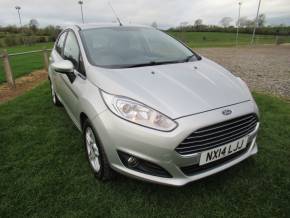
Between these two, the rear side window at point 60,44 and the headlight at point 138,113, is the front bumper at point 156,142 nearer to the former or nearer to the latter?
the headlight at point 138,113

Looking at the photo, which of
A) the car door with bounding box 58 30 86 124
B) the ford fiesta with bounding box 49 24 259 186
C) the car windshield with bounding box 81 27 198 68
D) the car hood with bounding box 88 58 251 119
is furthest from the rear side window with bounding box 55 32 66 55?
the car hood with bounding box 88 58 251 119

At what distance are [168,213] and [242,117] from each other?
1.03m

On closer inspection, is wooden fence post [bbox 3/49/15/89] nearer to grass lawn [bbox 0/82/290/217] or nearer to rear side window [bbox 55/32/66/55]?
rear side window [bbox 55/32/66/55]

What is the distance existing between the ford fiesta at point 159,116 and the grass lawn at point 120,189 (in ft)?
0.84

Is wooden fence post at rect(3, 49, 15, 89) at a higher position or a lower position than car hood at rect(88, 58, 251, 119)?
lower

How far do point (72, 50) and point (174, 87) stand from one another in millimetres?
1681

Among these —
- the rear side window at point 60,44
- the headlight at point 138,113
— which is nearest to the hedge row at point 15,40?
the rear side window at point 60,44

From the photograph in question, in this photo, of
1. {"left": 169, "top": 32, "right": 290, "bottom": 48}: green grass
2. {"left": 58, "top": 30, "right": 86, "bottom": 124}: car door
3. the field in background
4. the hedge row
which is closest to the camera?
{"left": 58, "top": 30, "right": 86, "bottom": 124}: car door

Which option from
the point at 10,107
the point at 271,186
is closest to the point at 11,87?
the point at 10,107

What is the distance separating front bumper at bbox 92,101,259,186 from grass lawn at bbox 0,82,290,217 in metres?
0.34

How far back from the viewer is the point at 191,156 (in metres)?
1.91

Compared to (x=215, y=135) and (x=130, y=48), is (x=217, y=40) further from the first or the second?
(x=215, y=135)

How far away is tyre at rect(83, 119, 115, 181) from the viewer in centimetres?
227

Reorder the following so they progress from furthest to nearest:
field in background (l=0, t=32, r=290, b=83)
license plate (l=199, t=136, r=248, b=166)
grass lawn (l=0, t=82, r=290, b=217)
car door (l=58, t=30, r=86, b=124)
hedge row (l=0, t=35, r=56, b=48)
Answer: hedge row (l=0, t=35, r=56, b=48)
field in background (l=0, t=32, r=290, b=83)
car door (l=58, t=30, r=86, b=124)
grass lawn (l=0, t=82, r=290, b=217)
license plate (l=199, t=136, r=248, b=166)
